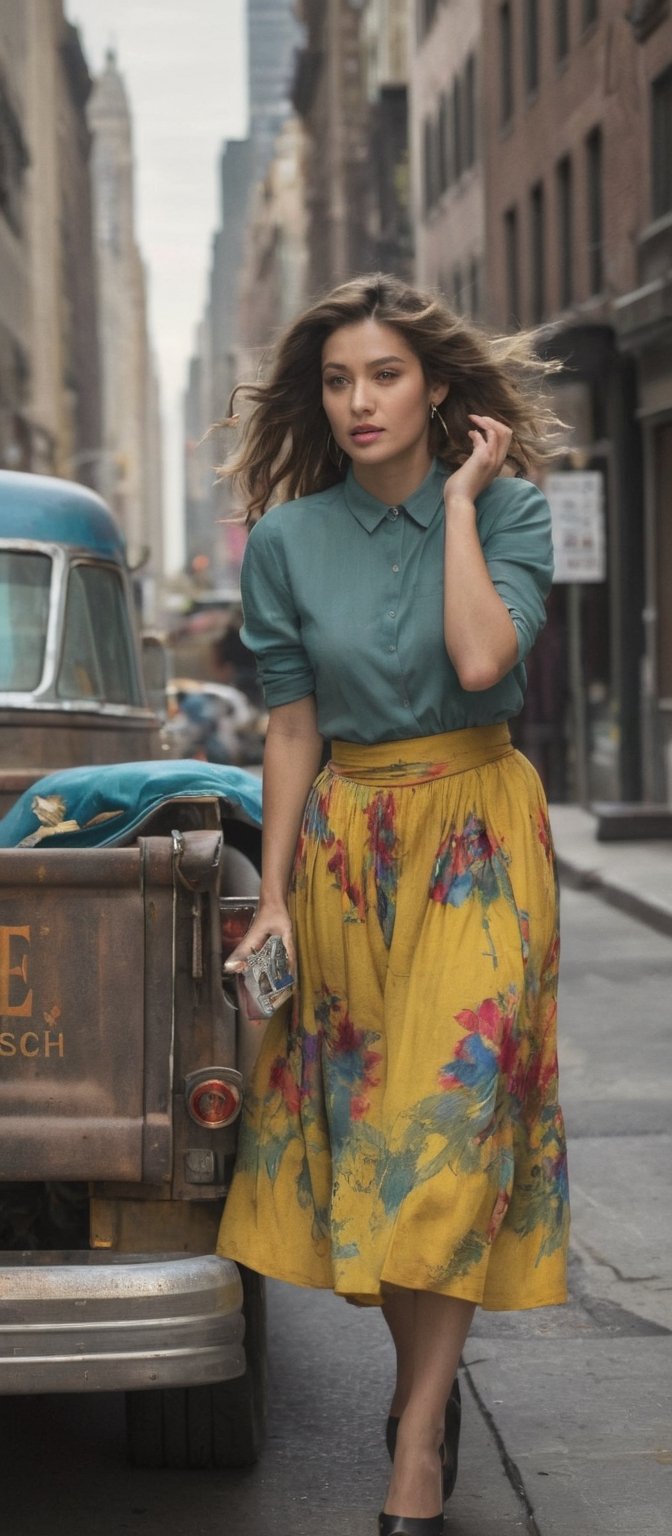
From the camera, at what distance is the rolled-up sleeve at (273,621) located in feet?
13.1

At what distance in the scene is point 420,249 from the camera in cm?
4959

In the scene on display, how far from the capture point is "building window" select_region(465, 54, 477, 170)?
1627 inches

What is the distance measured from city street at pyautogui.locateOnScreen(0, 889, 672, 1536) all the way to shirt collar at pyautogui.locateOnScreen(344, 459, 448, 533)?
1.74 m

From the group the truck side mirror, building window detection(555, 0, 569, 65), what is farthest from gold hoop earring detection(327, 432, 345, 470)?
building window detection(555, 0, 569, 65)

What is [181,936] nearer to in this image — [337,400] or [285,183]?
[337,400]


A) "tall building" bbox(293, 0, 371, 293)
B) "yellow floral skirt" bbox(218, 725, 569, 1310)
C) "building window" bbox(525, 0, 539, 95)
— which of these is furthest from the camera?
"tall building" bbox(293, 0, 371, 293)

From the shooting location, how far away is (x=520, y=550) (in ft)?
12.7

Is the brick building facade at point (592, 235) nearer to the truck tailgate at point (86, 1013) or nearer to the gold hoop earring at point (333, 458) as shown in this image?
the gold hoop earring at point (333, 458)

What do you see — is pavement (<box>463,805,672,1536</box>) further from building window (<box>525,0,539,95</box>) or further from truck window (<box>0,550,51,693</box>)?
building window (<box>525,0,539,95</box>)

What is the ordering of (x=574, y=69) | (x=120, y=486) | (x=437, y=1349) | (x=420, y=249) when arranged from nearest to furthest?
(x=437, y=1349) < (x=574, y=69) < (x=420, y=249) < (x=120, y=486)

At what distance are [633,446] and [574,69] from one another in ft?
24.4

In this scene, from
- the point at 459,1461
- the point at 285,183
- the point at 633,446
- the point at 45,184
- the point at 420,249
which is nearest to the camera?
the point at 459,1461

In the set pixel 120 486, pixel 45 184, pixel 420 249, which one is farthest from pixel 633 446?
pixel 120 486

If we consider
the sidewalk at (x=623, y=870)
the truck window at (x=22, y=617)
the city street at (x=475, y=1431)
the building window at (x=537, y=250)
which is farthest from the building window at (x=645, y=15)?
the city street at (x=475, y=1431)
